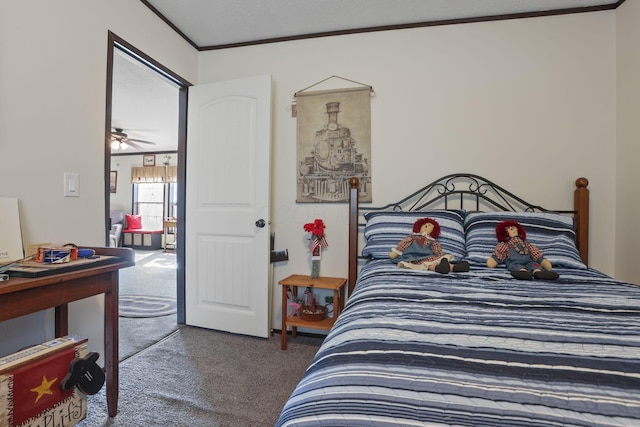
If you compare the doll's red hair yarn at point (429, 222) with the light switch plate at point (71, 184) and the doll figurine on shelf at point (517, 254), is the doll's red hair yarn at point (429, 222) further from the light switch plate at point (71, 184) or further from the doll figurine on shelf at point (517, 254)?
the light switch plate at point (71, 184)

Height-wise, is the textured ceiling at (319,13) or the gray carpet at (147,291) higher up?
the textured ceiling at (319,13)

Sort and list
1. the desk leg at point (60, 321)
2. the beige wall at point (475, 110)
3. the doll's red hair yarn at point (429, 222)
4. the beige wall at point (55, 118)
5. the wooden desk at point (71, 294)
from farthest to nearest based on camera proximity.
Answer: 1. the beige wall at point (475, 110)
2. the doll's red hair yarn at point (429, 222)
3. the desk leg at point (60, 321)
4. the beige wall at point (55, 118)
5. the wooden desk at point (71, 294)

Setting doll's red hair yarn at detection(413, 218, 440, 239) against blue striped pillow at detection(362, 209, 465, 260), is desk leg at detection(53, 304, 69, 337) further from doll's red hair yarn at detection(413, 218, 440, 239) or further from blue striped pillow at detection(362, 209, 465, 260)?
doll's red hair yarn at detection(413, 218, 440, 239)

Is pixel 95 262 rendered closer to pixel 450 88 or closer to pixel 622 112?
pixel 450 88

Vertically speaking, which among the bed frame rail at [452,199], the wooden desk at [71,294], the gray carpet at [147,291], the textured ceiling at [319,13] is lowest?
the gray carpet at [147,291]

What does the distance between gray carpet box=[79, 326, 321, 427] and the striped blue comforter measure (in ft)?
3.08

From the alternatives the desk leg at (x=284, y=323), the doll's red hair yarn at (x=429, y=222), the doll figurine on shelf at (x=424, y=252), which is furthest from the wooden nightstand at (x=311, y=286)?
the doll's red hair yarn at (x=429, y=222)

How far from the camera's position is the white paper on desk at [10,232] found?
4.33 feet

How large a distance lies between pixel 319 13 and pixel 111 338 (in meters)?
2.41

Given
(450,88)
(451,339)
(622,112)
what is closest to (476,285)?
(451,339)

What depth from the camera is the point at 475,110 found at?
91.4 inches

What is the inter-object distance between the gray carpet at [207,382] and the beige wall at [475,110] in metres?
0.68

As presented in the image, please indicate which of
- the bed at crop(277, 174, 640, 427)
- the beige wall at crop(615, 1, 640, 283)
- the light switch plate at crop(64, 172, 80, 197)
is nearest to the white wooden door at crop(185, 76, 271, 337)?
the light switch plate at crop(64, 172, 80, 197)

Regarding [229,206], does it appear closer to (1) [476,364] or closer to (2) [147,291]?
(2) [147,291]
